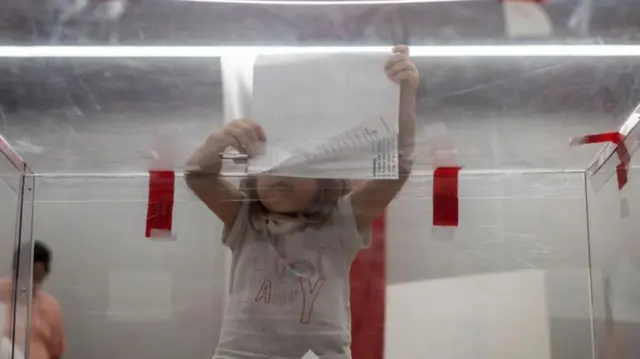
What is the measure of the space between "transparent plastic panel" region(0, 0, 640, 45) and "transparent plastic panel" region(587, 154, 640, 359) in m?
0.18

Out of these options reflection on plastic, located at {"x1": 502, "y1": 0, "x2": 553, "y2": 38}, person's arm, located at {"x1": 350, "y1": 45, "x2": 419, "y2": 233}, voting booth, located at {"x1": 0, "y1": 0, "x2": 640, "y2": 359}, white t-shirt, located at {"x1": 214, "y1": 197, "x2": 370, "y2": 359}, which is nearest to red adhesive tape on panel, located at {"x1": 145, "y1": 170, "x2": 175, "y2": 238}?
voting booth, located at {"x1": 0, "y1": 0, "x2": 640, "y2": 359}

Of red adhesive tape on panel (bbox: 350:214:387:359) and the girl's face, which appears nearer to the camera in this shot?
the girl's face

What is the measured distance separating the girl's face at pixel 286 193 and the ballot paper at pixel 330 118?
1cm

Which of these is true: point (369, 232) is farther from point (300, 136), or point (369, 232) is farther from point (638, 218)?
point (638, 218)

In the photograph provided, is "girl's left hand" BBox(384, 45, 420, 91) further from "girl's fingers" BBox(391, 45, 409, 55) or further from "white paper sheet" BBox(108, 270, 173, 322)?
"white paper sheet" BBox(108, 270, 173, 322)

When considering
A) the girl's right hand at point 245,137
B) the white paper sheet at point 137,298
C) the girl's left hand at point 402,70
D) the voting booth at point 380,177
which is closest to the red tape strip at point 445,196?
the voting booth at point 380,177

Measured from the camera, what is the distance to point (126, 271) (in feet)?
3.18

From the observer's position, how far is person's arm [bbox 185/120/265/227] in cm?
83

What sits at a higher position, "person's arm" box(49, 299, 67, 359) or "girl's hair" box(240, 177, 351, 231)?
"girl's hair" box(240, 177, 351, 231)

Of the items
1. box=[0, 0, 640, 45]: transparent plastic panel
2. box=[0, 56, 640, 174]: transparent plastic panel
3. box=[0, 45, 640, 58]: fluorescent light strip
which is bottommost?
box=[0, 56, 640, 174]: transparent plastic panel

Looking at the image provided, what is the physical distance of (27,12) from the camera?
916 millimetres

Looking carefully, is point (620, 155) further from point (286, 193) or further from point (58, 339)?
point (58, 339)

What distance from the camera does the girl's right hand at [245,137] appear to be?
2.70ft

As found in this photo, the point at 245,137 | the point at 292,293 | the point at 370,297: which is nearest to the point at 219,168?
the point at 245,137
